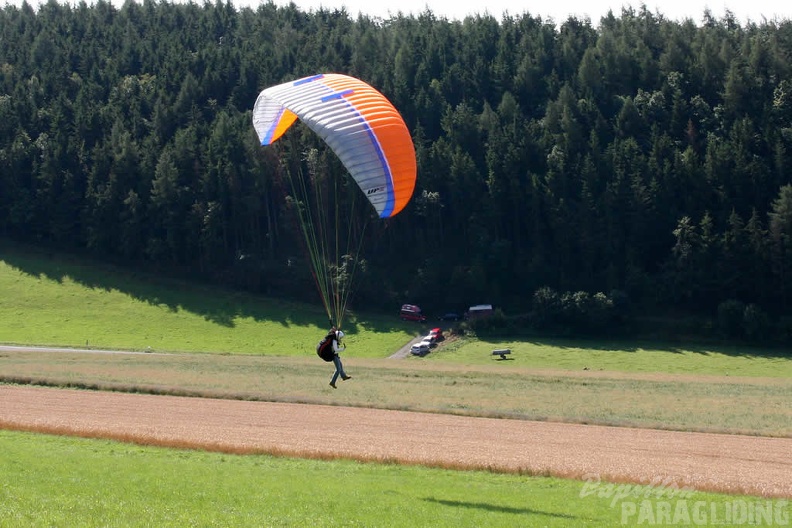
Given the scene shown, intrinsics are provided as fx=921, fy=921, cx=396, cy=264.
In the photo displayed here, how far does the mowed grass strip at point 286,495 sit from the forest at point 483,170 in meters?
52.4

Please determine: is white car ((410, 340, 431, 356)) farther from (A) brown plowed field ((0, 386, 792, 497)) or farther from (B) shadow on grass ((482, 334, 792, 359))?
(A) brown plowed field ((0, 386, 792, 497))

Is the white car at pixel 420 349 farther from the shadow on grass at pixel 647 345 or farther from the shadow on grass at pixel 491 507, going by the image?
the shadow on grass at pixel 491 507

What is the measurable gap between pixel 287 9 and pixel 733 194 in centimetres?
9297

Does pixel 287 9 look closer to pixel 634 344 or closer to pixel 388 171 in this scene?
pixel 634 344

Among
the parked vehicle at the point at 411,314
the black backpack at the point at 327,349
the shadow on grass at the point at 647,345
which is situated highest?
the black backpack at the point at 327,349

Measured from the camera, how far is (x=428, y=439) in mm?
26406

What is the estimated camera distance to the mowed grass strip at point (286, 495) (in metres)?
16.6

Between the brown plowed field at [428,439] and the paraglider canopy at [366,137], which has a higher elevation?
the paraglider canopy at [366,137]

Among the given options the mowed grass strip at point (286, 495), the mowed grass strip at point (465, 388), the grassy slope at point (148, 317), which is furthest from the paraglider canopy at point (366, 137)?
the grassy slope at point (148, 317)

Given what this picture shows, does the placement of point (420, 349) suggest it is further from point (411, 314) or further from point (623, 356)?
point (623, 356)

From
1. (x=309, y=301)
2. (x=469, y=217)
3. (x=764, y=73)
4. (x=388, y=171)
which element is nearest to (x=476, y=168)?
(x=469, y=217)

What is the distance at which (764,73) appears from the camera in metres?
92.8

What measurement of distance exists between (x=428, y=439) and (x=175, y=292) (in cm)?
5729

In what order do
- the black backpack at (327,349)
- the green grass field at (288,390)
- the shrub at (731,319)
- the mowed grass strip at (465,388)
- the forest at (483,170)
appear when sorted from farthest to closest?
the forest at (483,170) < the shrub at (731,319) < the mowed grass strip at (465,388) < the black backpack at (327,349) < the green grass field at (288,390)
